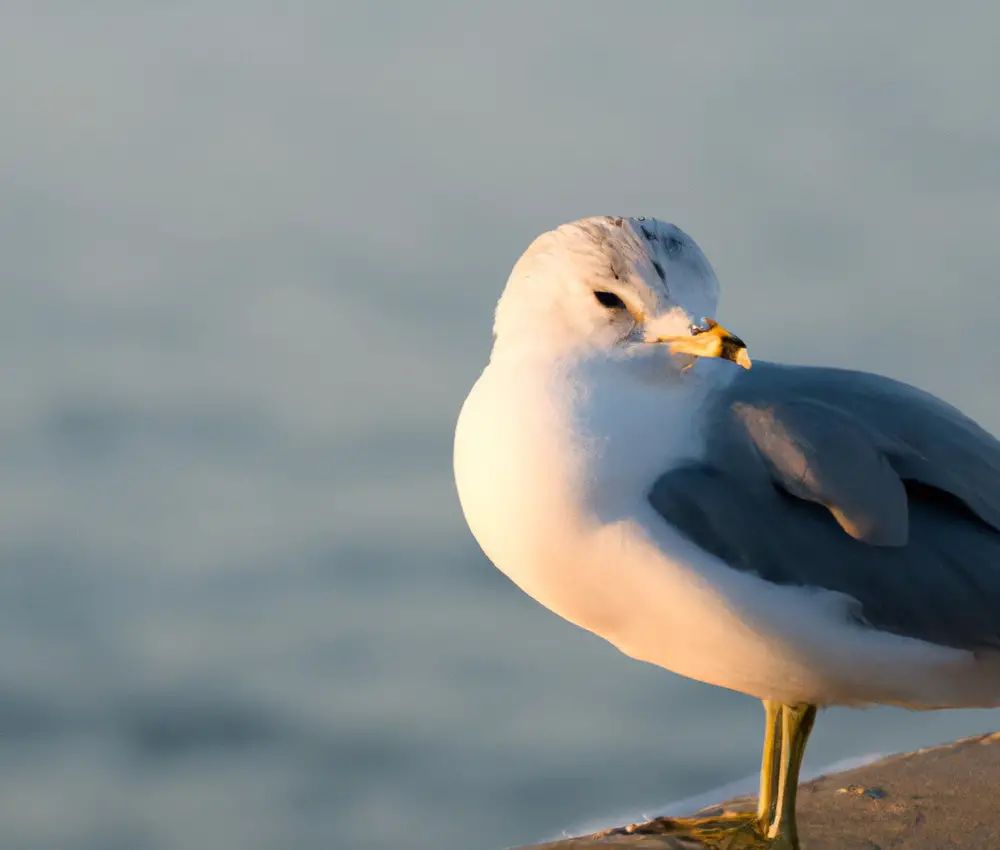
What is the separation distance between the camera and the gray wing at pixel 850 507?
6000 millimetres

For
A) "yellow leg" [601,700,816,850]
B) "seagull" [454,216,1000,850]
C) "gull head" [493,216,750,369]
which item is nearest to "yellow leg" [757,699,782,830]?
"yellow leg" [601,700,816,850]

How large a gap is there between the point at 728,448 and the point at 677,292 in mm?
512

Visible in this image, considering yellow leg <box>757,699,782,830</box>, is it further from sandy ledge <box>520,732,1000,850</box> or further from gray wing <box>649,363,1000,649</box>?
gray wing <box>649,363,1000,649</box>

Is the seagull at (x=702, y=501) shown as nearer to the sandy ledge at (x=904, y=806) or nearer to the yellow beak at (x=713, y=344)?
the yellow beak at (x=713, y=344)

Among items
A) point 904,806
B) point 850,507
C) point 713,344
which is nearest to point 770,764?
point 904,806

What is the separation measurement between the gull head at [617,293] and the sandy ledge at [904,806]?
1885 mm

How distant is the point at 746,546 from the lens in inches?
236

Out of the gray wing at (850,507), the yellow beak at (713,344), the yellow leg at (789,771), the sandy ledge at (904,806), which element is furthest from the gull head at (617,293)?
the sandy ledge at (904,806)

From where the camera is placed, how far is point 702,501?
19.5 ft

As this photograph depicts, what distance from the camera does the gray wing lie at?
6000mm

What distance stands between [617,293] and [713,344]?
36 cm

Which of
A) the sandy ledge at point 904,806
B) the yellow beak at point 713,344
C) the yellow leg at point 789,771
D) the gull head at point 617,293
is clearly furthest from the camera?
the sandy ledge at point 904,806

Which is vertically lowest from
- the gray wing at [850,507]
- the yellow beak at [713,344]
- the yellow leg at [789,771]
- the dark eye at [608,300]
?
the yellow leg at [789,771]

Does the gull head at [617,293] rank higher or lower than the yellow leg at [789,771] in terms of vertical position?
higher
